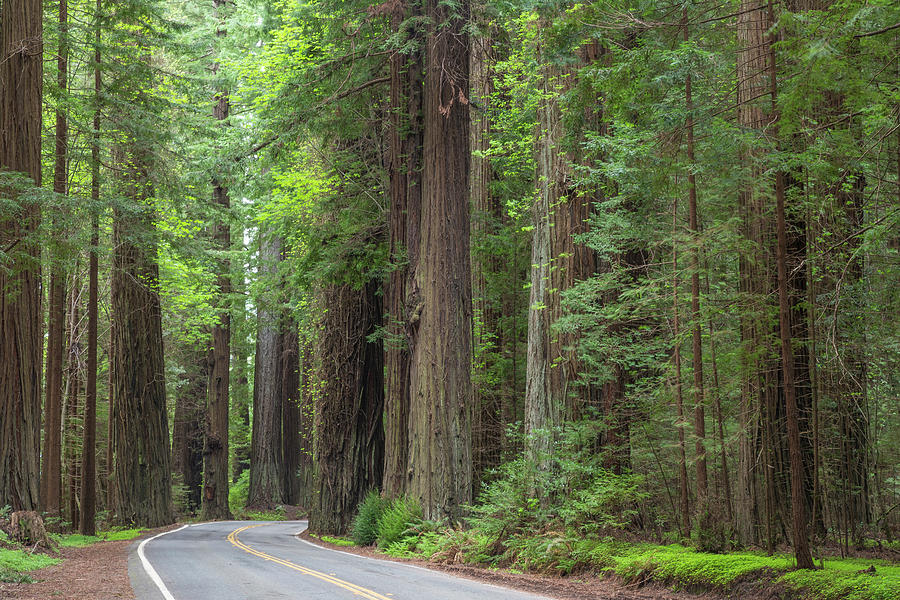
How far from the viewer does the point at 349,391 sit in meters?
19.1

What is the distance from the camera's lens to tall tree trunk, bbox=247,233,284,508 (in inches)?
1326

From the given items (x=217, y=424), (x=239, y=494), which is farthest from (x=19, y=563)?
(x=239, y=494)

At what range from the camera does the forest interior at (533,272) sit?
9078 mm

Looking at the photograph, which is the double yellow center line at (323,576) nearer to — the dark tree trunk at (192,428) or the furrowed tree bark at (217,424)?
the furrowed tree bark at (217,424)

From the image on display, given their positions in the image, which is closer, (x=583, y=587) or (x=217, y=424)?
(x=583, y=587)

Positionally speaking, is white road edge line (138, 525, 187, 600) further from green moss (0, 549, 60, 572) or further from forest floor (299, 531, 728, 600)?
forest floor (299, 531, 728, 600)

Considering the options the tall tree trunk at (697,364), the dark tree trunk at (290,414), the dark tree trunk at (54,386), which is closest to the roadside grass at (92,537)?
the dark tree trunk at (54,386)

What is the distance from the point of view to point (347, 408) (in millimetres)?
19109

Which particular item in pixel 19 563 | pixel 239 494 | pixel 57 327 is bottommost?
pixel 239 494

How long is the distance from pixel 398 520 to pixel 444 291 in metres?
4.63

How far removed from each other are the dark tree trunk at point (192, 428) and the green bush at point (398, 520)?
74.4ft

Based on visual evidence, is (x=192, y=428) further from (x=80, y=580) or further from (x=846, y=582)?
(x=846, y=582)

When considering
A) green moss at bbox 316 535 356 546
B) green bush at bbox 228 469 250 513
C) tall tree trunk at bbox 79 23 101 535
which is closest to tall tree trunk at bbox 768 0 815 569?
green moss at bbox 316 535 356 546

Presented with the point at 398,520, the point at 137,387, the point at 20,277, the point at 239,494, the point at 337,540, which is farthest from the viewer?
the point at 239,494
